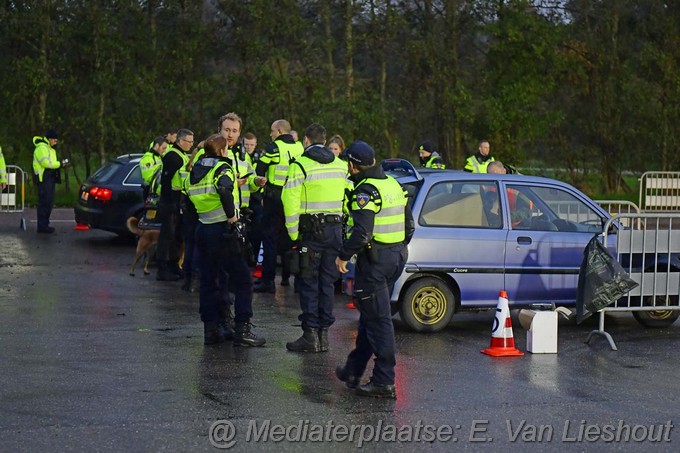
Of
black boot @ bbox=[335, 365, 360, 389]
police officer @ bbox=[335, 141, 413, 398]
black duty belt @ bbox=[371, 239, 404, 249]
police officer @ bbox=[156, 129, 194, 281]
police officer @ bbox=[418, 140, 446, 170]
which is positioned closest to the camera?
police officer @ bbox=[335, 141, 413, 398]

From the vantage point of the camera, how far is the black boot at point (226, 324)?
11.0 meters

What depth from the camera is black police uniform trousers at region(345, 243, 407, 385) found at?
8.79 m

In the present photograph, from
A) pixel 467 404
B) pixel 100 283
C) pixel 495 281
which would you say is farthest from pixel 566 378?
pixel 100 283

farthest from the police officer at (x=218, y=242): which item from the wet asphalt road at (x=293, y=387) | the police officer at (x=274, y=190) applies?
the police officer at (x=274, y=190)

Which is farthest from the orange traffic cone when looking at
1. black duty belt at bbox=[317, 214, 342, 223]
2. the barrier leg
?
black duty belt at bbox=[317, 214, 342, 223]

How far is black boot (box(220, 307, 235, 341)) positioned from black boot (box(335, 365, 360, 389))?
208cm

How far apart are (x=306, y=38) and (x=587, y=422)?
23.9 meters

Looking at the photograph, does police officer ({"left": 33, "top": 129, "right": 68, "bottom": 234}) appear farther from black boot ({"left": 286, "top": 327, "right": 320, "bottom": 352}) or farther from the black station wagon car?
black boot ({"left": 286, "top": 327, "right": 320, "bottom": 352})

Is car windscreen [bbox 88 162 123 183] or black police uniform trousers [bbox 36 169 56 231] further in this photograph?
black police uniform trousers [bbox 36 169 56 231]

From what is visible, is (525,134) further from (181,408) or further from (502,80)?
(181,408)

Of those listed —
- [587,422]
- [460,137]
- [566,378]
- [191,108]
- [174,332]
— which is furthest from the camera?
[460,137]

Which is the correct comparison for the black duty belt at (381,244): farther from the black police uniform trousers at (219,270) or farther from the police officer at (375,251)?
the black police uniform trousers at (219,270)

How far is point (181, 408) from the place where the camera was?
8.29 meters

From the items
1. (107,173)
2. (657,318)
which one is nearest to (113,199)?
(107,173)
